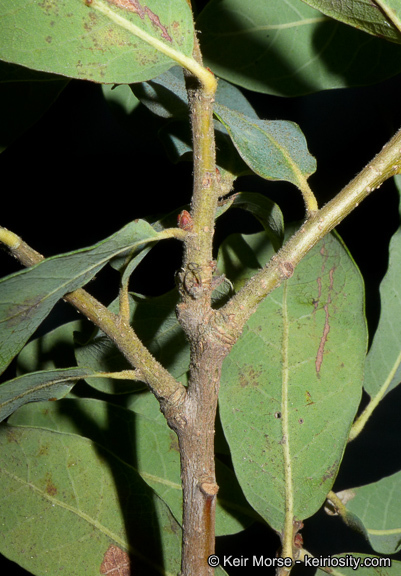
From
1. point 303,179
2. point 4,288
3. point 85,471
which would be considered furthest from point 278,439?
point 4,288

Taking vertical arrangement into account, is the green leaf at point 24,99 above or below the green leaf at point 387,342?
above

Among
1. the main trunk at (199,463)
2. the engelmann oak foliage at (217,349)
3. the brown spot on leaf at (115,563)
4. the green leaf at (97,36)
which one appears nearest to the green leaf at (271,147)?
the engelmann oak foliage at (217,349)

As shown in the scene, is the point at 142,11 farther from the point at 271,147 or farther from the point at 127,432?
the point at 127,432

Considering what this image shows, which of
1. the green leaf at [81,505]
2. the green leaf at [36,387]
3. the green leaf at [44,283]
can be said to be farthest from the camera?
the green leaf at [81,505]

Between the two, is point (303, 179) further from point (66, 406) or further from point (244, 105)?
point (66, 406)

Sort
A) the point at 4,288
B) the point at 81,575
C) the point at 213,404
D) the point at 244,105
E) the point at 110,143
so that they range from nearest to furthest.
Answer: the point at 4,288 < the point at 213,404 < the point at 81,575 < the point at 244,105 < the point at 110,143

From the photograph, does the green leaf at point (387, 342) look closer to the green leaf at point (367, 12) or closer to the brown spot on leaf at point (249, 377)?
the brown spot on leaf at point (249, 377)
